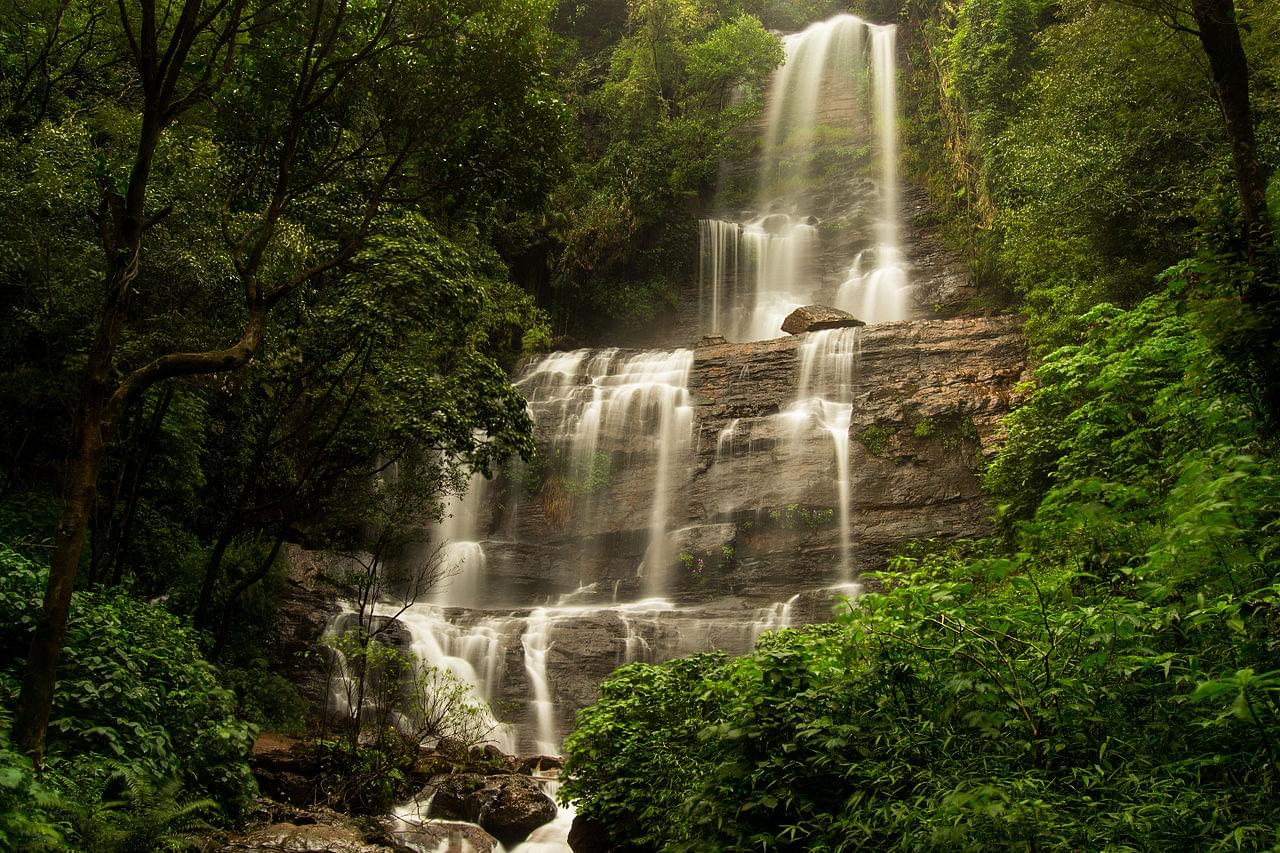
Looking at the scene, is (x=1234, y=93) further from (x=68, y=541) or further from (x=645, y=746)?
(x=68, y=541)

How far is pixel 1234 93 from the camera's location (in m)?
6.18

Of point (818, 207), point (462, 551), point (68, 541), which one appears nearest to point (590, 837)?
point (68, 541)

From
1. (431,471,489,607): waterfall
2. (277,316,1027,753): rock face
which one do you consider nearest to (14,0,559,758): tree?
(277,316,1027,753): rock face

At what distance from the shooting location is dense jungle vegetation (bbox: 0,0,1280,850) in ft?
14.0

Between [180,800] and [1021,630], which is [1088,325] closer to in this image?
[1021,630]

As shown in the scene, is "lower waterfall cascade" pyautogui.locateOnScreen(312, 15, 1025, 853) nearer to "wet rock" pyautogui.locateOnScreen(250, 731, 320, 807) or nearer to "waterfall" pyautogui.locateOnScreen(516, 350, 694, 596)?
"waterfall" pyautogui.locateOnScreen(516, 350, 694, 596)

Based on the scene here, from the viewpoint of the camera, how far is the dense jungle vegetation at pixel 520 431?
427 cm

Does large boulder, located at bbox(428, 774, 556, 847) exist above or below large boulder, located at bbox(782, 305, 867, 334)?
below

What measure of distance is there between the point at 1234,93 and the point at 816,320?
16.2 metres

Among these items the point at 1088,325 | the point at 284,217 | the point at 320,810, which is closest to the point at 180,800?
the point at 320,810

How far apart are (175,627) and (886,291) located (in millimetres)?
21916

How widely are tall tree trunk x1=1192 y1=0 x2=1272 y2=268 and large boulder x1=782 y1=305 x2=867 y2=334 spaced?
15.8m

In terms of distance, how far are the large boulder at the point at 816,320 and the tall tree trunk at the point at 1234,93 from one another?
15.8 metres

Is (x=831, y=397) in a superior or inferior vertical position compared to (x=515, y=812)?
superior
